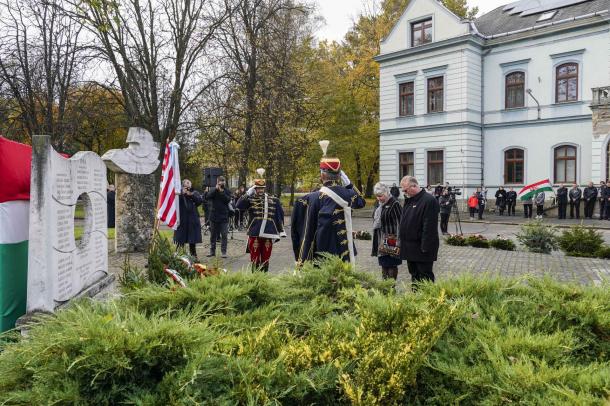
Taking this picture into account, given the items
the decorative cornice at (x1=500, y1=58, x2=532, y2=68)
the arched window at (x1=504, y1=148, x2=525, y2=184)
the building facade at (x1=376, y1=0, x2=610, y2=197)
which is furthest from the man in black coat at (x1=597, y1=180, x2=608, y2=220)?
the decorative cornice at (x1=500, y1=58, x2=532, y2=68)

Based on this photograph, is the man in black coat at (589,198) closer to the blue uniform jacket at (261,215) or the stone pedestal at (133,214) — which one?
the blue uniform jacket at (261,215)

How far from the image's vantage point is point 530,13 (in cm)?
2994

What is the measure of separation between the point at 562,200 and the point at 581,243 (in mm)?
14218

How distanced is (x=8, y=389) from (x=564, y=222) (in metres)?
25.1

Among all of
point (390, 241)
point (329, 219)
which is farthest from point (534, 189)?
point (329, 219)

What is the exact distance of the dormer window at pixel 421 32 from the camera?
3112 cm

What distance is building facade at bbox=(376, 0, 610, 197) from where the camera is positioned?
26812mm

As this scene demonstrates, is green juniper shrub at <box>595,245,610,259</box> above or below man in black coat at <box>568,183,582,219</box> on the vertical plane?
below

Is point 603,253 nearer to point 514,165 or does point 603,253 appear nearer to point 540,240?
point 540,240

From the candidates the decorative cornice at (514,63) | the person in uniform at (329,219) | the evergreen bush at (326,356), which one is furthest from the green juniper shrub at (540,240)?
the decorative cornice at (514,63)

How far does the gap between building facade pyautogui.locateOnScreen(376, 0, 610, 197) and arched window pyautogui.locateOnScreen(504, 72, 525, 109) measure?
58 millimetres

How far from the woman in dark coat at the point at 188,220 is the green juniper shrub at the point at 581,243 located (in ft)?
29.3

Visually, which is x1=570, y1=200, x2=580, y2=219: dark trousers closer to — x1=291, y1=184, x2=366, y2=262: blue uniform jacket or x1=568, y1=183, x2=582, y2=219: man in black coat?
x1=568, y1=183, x2=582, y2=219: man in black coat

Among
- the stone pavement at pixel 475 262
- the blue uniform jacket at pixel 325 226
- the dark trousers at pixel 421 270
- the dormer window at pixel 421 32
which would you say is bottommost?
the stone pavement at pixel 475 262
